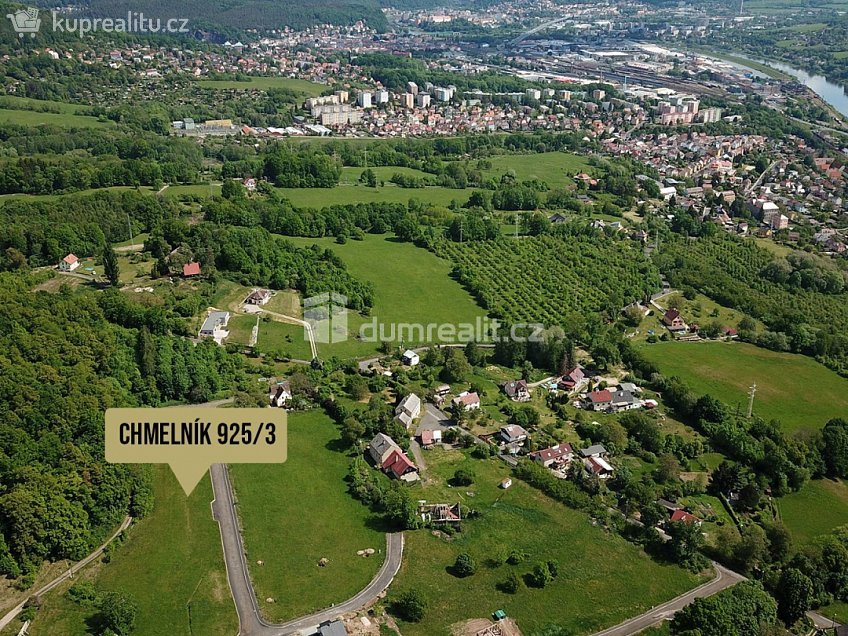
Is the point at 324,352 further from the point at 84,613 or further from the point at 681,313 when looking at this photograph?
the point at 681,313

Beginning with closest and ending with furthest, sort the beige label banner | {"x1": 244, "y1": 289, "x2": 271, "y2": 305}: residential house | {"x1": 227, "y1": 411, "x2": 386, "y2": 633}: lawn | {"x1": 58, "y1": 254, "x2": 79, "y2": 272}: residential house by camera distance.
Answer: {"x1": 227, "y1": 411, "x2": 386, "y2": 633}: lawn, the beige label banner, {"x1": 244, "y1": 289, "x2": 271, "y2": 305}: residential house, {"x1": 58, "y1": 254, "x2": 79, "y2": 272}: residential house

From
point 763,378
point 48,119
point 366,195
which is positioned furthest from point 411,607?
point 48,119

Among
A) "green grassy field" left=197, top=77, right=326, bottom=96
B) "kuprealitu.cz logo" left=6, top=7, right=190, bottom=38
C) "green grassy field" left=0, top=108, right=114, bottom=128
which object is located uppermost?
"kuprealitu.cz logo" left=6, top=7, right=190, bottom=38

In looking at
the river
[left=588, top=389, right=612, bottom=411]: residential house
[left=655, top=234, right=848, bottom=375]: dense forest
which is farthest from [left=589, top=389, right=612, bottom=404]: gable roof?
the river

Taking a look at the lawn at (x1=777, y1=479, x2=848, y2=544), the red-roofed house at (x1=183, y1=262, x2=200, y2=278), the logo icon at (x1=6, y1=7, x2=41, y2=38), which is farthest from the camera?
the logo icon at (x1=6, y1=7, x2=41, y2=38)

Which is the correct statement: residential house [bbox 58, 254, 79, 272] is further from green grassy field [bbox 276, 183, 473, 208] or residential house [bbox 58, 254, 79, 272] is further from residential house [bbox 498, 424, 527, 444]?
residential house [bbox 498, 424, 527, 444]

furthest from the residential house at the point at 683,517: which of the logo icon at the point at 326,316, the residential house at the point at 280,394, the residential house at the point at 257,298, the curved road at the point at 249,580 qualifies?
the residential house at the point at 257,298

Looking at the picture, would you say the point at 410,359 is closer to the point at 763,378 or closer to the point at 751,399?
the point at 751,399
